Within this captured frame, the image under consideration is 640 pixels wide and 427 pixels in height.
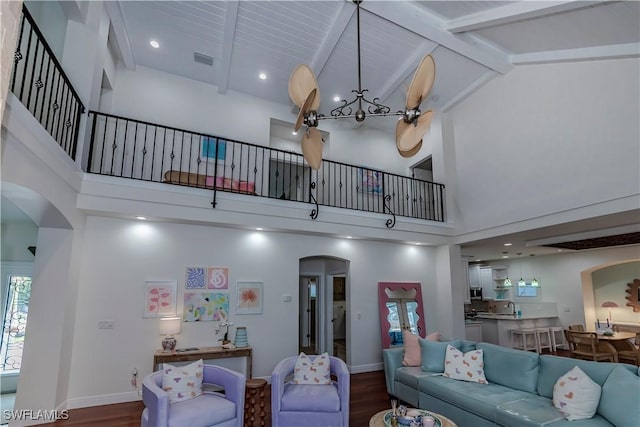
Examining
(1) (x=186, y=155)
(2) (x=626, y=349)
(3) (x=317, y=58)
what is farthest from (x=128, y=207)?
(2) (x=626, y=349)

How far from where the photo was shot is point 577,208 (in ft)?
17.2

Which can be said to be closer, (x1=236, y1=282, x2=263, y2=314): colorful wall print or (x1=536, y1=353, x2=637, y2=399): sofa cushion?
(x1=536, y1=353, x2=637, y2=399): sofa cushion

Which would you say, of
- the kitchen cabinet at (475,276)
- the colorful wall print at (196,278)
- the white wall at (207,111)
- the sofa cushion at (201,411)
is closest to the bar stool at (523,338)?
the kitchen cabinet at (475,276)

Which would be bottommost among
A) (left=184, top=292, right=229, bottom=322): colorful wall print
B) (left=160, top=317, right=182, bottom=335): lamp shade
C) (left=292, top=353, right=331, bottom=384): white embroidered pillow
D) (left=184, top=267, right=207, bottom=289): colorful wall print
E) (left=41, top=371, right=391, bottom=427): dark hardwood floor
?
(left=41, top=371, right=391, bottom=427): dark hardwood floor

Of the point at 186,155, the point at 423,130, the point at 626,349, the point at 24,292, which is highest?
the point at 186,155

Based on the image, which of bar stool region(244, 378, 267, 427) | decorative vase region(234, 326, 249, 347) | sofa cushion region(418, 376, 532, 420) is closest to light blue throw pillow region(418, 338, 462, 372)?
sofa cushion region(418, 376, 532, 420)

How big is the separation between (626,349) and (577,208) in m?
3.85

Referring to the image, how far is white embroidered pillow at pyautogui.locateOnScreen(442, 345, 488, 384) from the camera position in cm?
427

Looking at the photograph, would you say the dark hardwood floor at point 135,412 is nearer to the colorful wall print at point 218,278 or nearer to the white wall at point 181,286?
the white wall at point 181,286

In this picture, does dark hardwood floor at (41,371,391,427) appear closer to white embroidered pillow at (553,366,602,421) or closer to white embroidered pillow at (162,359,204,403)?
white embroidered pillow at (162,359,204,403)

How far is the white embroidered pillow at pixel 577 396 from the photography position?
3099 mm

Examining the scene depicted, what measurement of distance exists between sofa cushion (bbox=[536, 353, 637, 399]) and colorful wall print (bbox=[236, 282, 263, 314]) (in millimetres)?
4027

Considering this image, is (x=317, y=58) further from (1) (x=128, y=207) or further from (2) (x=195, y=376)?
(2) (x=195, y=376)

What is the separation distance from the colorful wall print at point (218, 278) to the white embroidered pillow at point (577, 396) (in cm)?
455
